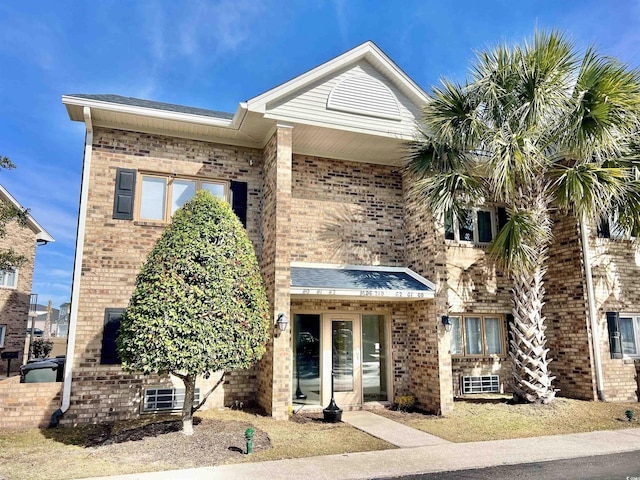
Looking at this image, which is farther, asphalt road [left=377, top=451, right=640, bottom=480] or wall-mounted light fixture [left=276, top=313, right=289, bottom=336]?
wall-mounted light fixture [left=276, top=313, right=289, bottom=336]

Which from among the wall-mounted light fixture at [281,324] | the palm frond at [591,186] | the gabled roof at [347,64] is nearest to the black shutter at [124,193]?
the gabled roof at [347,64]

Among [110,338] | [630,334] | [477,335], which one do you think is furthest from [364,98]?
[630,334]

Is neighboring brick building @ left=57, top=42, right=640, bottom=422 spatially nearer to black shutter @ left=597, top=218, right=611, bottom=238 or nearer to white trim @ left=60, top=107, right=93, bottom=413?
white trim @ left=60, top=107, right=93, bottom=413

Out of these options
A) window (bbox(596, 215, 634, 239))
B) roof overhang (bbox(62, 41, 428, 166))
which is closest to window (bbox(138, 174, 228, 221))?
roof overhang (bbox(62, 41, 428, 166))

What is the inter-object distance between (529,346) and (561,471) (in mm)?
4351

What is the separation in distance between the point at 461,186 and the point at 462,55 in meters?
3.10

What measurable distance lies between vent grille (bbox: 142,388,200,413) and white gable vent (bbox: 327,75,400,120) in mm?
7472

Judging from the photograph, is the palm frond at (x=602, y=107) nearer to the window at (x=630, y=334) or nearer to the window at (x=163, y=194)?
the window at (x=630, y=334)

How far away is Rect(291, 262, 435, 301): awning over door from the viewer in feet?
32.7

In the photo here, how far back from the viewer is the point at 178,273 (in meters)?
7.54

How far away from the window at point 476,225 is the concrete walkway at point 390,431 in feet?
18.3

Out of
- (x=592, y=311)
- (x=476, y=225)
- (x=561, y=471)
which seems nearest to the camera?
(x=561, y=471)

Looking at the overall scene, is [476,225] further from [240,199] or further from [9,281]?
[9,281]

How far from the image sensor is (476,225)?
13.4m
